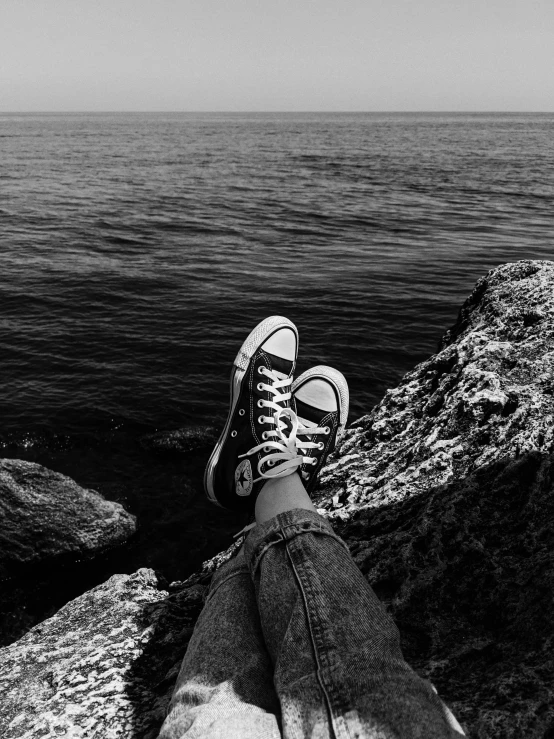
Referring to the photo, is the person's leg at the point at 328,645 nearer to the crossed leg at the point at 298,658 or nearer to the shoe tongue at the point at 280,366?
the crossed leg at the point at 298,658

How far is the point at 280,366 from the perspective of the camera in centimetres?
385

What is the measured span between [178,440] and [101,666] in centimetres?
586

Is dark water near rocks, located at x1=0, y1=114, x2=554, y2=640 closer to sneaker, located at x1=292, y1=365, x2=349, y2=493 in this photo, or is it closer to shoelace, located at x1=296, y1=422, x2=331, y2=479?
sneaker, located at x1=292, y1=365, x2=349, y2=493

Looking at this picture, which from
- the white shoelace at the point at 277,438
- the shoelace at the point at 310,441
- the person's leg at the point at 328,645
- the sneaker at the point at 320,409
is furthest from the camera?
the sneaker at the point at 320,409

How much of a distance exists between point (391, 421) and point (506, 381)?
30.9 inches

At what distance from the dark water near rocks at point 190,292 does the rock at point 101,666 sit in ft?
11.6

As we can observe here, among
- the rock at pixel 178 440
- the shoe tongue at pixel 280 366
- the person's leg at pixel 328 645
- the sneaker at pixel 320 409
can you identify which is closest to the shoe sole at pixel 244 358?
the shoe tongue at pixel 280 366

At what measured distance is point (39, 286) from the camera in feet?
44.4

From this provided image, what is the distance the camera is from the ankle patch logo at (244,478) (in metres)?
3.02

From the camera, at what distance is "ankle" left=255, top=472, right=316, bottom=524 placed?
101 inches

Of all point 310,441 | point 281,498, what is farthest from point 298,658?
point 310,441

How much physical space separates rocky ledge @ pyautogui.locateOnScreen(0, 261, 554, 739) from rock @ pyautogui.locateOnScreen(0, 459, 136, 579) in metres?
3.38

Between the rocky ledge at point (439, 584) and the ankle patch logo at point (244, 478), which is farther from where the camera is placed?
the ankle patch logo at point (244, 478)

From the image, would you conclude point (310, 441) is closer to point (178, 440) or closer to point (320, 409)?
point (320, 409)
